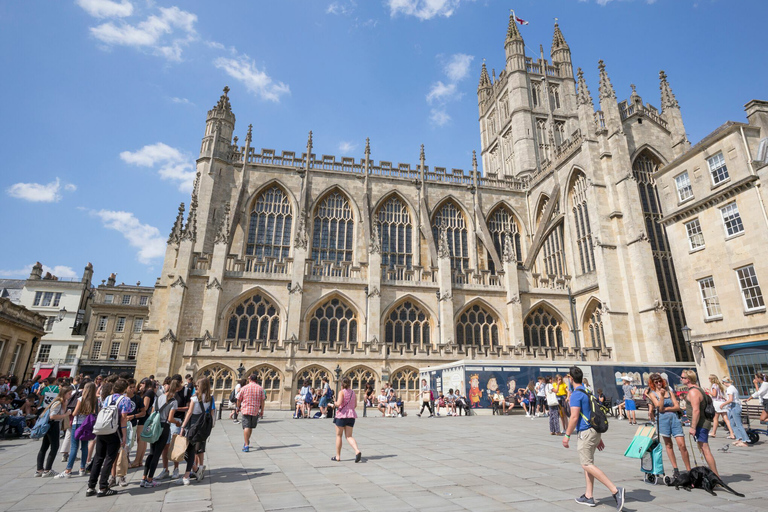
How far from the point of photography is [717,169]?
18.1 meters

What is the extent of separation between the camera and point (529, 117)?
39.3 m

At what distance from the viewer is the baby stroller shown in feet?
19.5

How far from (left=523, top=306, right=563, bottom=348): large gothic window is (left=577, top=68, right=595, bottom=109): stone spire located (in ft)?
45.4

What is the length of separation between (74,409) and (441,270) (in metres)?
21.4

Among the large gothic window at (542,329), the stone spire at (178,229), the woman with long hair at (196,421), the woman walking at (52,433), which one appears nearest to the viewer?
the woman with long hair at (196,421)

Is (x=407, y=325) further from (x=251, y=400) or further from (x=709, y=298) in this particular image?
(x=251, y=400)

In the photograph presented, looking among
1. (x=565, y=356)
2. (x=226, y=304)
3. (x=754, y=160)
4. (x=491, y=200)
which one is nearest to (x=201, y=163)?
(x=226, y=304)

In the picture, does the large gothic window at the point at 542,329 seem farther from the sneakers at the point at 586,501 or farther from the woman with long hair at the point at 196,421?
the woman with long hair at the point at 196,421

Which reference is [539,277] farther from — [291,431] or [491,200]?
[291,431]

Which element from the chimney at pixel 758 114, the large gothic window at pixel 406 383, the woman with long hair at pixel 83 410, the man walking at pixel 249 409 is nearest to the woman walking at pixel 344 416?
the man walking at pixel 249 409

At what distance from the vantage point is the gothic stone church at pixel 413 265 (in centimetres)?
2309

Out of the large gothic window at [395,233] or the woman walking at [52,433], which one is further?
the large gothic window at [395,233]

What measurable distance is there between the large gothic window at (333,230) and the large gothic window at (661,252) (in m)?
19.2

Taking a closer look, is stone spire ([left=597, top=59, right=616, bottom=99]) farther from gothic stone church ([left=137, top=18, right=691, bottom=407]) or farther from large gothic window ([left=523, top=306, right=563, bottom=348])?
large gothic window ([left=523, top=306, right=563, bottom=348])
